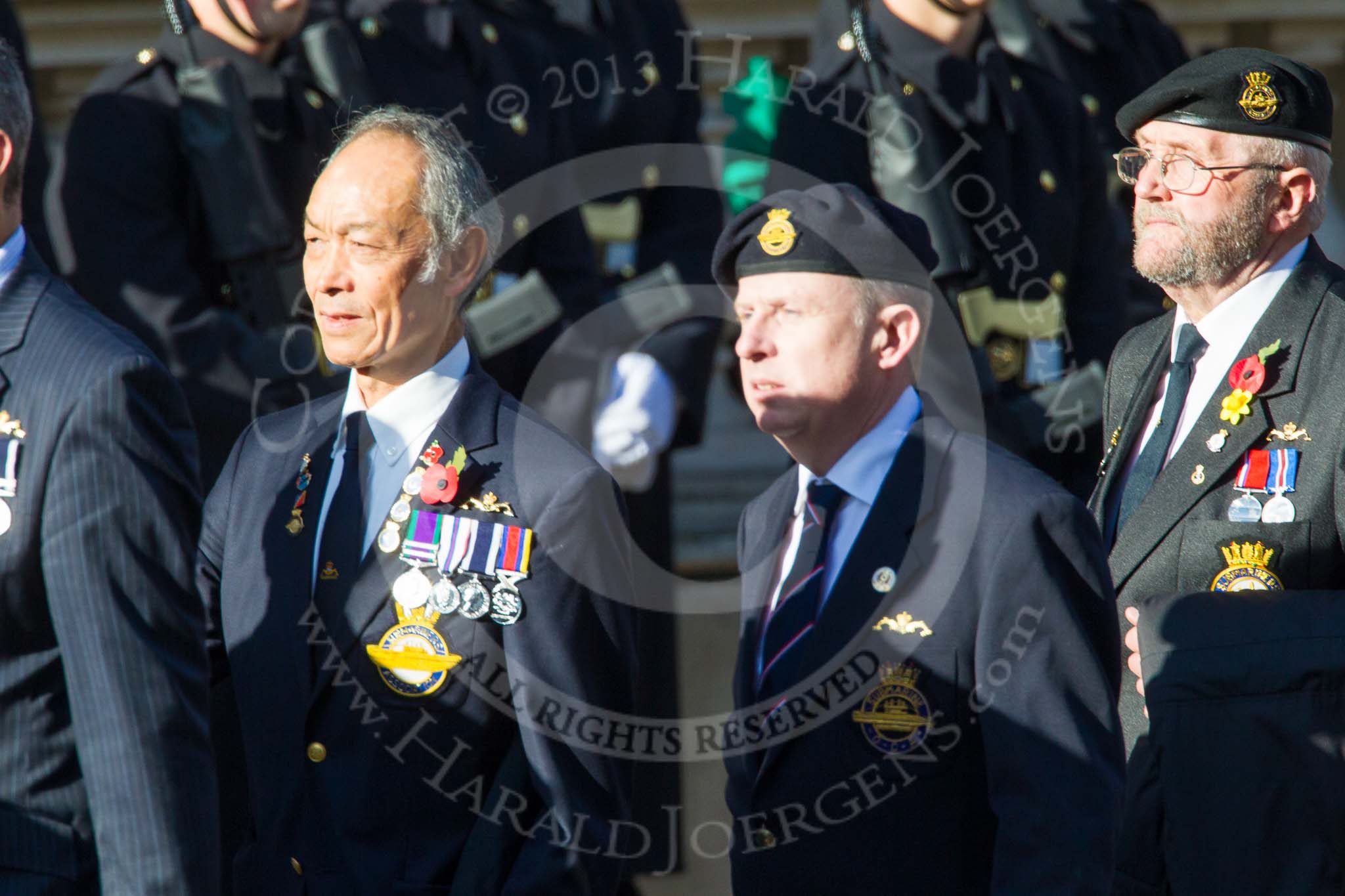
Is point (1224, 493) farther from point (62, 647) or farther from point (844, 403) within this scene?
point (62, 647)

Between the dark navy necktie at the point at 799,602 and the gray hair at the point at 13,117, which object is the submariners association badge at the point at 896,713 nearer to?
the dark navy necktie at the point at 799,602

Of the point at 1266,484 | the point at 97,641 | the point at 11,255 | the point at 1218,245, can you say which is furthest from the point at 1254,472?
the point at 11,255

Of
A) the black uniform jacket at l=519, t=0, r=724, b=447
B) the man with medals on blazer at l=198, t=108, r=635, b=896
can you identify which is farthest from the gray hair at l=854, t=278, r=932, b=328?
the black uniform jacket at l=519, t=0, r=724, b=447

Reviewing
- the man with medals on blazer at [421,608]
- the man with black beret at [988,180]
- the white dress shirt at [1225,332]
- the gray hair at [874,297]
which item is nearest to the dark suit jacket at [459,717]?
the man with medals on blazer at [421,608]

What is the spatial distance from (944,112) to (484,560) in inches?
85.1

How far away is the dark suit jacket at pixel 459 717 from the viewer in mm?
2820

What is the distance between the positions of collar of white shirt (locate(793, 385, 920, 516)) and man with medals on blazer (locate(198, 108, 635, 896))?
1.14 ft

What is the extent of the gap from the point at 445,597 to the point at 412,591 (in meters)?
0.05

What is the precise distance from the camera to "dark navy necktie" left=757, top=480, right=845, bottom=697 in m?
2.89

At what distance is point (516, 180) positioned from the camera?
4684mm

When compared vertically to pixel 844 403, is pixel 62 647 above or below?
below

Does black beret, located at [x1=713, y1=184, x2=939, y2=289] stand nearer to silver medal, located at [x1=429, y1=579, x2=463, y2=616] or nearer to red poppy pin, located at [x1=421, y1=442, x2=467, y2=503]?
red poppy pin, located at [x1=421, y1=442, x2=467, y2=503]

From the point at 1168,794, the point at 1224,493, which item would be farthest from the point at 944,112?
the point at 1168,794

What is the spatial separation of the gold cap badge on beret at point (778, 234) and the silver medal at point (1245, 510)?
90 cm
